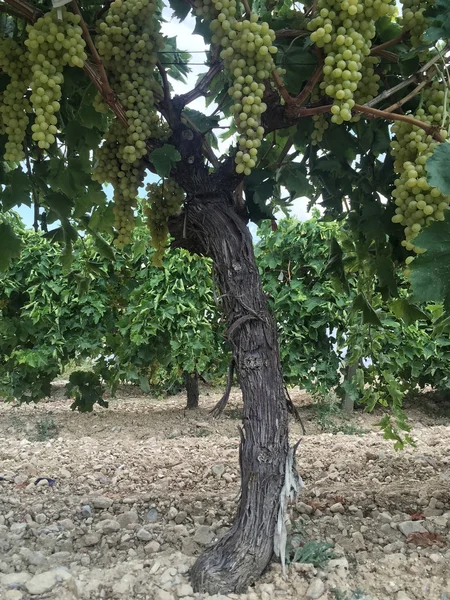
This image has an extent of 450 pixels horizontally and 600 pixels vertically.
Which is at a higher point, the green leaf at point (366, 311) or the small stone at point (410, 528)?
the green leaf at point (366, 311)

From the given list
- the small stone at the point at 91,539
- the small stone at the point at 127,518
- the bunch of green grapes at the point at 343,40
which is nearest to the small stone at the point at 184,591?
the small stone at the point at 91,539

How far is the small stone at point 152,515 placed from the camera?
2.56 meters

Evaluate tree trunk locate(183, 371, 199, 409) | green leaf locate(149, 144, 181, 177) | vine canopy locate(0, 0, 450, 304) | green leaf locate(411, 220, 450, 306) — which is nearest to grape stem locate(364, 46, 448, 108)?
vine canopy locate(0, 0, 450, 304)

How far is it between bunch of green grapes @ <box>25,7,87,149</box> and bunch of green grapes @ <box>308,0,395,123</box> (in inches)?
22.6

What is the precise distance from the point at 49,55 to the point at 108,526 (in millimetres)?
1850

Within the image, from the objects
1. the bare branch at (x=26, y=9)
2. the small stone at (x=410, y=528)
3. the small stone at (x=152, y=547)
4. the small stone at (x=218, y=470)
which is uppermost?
the bare branch at (x=26, y=9)

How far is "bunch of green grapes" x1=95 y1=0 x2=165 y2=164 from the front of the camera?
5.29 feet

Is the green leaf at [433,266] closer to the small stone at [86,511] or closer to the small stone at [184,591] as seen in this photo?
the small stone at [184,591]

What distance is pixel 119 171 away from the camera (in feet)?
6.23

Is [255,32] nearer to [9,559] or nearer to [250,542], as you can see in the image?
[250,542]

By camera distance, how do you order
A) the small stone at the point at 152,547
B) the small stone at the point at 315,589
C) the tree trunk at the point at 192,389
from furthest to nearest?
the tree trunk at the point at 192,389 < the small stone at the point at 152,547 < the small stone at the point at 315,589

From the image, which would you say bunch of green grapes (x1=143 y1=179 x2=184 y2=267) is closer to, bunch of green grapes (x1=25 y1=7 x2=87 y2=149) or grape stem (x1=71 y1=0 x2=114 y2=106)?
grape stem (x1=71 y1=0 x2=114 y2=106)

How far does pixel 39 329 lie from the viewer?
6359 mm

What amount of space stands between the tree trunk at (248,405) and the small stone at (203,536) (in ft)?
0.99
